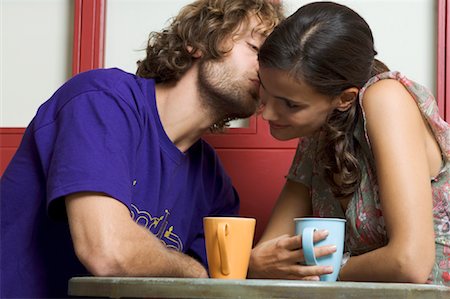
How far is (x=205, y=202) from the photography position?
5.66 ft

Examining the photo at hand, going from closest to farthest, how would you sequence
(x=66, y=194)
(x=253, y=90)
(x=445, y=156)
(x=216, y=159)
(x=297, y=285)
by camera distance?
(x=297, y=285)
(x=66, y=194)
(x=445, y=156)
(x=253, y=90)
(x=216, y=159)

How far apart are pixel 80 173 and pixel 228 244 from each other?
30 centimetres

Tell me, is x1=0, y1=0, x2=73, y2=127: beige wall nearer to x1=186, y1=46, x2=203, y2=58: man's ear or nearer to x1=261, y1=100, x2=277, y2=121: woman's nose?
x1=186, y1=46, x2=203, y2=58: man's ear

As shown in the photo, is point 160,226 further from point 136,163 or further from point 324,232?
point 324,232

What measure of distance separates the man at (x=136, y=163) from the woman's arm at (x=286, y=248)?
5.2 inches

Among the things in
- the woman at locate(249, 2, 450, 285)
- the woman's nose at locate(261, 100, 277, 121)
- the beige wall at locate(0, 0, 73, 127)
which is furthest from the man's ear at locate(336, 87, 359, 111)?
the beige wall at locate(0, 0, 73, 127)

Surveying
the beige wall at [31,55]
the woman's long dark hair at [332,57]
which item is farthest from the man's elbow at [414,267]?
the beige wall at [31,55]

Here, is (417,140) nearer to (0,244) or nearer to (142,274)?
(142,274)

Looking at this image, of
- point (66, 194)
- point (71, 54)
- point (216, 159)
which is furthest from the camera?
point (71, 54)

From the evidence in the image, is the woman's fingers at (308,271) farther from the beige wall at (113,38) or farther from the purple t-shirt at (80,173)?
the beige wall at (113,38)

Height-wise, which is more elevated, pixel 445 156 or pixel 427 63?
pixel 427 63

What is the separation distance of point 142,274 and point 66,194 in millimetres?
197

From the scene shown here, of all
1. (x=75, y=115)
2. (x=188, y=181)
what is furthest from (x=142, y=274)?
(x=188, y=181)

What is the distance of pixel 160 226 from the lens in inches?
63.2
